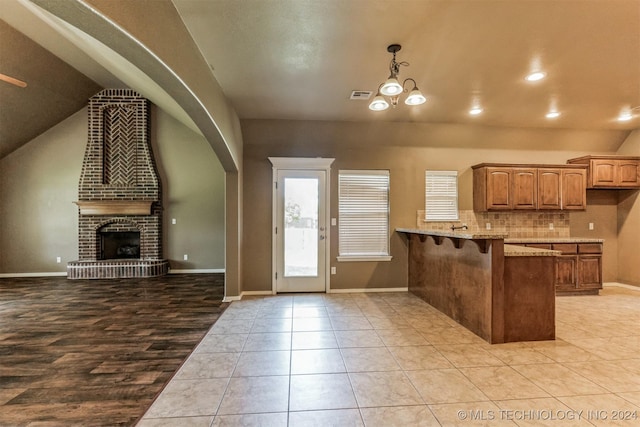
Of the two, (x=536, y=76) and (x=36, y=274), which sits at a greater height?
(x=536, y=76)

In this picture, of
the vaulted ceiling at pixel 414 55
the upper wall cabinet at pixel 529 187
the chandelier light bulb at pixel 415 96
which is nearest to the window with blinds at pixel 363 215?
the vaulted ceiling at pixel 414 55

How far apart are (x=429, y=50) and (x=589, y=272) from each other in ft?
15.4

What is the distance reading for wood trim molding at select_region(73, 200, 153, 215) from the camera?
5.99m

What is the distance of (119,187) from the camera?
243 inches

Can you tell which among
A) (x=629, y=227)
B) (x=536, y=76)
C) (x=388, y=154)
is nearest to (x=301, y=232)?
(x=388, y=154)

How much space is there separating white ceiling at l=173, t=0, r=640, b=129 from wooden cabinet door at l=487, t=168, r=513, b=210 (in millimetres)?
1067

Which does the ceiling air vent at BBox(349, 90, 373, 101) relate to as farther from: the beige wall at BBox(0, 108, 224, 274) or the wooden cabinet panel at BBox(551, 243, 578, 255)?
the beige wall at BBox(0, 108, 224, 274)

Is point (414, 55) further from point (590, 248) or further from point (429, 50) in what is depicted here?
point (590, 248)

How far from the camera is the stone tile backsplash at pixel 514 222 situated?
4.96 metres

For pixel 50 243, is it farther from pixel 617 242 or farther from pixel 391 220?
pixel 617 242

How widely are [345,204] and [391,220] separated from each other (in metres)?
0.87

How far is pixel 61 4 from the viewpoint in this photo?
1.37 meters

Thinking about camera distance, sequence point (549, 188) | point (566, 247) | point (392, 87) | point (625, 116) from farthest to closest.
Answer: point (549, 188) → point (566, 247) → point (625, 116) → point (392, 87)

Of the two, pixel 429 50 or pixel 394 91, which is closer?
pixel 394 91
